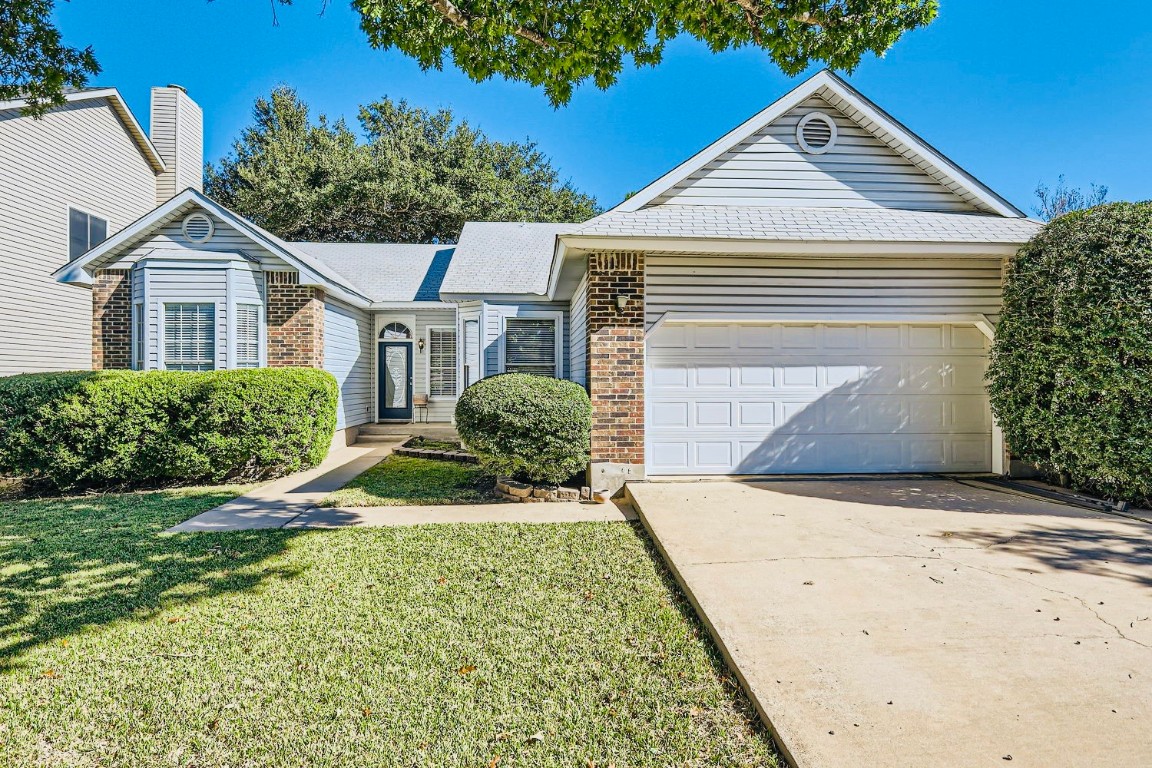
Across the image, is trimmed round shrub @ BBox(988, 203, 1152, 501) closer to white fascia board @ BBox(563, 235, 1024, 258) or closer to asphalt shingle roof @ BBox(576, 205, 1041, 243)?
white fascia board @ BBox(563, 235, 1024, 258)

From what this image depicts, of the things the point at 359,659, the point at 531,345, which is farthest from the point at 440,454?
the point at 359,659

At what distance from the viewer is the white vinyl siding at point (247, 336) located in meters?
10.8

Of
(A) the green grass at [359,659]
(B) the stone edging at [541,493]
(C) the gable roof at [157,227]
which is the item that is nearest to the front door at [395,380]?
(C) the gable roof at [157,227]

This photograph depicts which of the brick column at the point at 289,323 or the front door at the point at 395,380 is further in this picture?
the front door at the point at 395,380

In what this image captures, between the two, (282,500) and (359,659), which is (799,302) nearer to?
(359,659)

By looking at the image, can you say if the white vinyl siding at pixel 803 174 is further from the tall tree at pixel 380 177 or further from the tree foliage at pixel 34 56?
the tall tree at pixel 380 177

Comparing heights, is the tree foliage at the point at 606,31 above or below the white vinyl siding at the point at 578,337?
above

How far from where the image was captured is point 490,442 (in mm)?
7102

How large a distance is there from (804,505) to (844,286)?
10.3 ft

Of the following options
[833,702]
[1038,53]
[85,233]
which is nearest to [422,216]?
[85,233]

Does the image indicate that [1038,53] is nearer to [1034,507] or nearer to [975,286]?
[975,286]

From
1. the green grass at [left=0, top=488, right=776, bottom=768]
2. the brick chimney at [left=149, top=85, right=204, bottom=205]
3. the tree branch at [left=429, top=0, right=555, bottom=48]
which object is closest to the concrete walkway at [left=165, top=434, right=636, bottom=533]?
the green grass at [left=0, top=488, right=776, bottom=768]

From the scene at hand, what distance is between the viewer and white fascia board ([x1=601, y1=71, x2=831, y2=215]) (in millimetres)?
7762

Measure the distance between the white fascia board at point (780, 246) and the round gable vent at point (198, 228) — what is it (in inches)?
308
